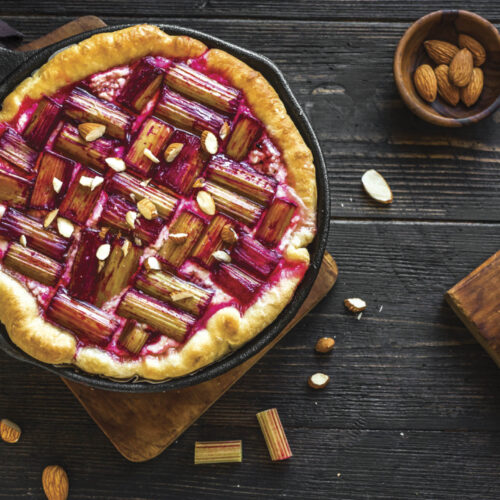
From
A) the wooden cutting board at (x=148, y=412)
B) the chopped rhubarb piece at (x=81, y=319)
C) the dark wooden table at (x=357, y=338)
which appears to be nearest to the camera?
the chopped rhubarb piece at (x=81, y=319)

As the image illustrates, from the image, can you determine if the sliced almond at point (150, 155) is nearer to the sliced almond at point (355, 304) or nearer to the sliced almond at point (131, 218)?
the sliced almond at point (131, 218)

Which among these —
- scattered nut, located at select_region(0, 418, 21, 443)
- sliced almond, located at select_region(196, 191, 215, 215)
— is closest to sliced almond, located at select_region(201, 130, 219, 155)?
sliced almond, located at select_region(196, 191, 215, 215)

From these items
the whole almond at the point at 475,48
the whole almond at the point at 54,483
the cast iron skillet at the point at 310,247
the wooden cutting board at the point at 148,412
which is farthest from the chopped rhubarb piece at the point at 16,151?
the whole almond at the point at 475,48

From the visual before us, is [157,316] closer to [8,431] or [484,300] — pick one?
[8,431]

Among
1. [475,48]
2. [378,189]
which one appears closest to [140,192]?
[378,189]

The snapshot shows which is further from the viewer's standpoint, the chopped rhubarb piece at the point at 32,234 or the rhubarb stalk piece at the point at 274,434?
the rhubarb stalk piece at the point at 274,434

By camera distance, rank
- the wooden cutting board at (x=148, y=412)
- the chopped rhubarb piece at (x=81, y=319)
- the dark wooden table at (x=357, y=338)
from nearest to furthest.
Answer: the chopped rhubarb piece at (x=81, y=319) < the wooden cutting board at (x=148, y=412) < the dark wooden table at (x=357, y=338)
